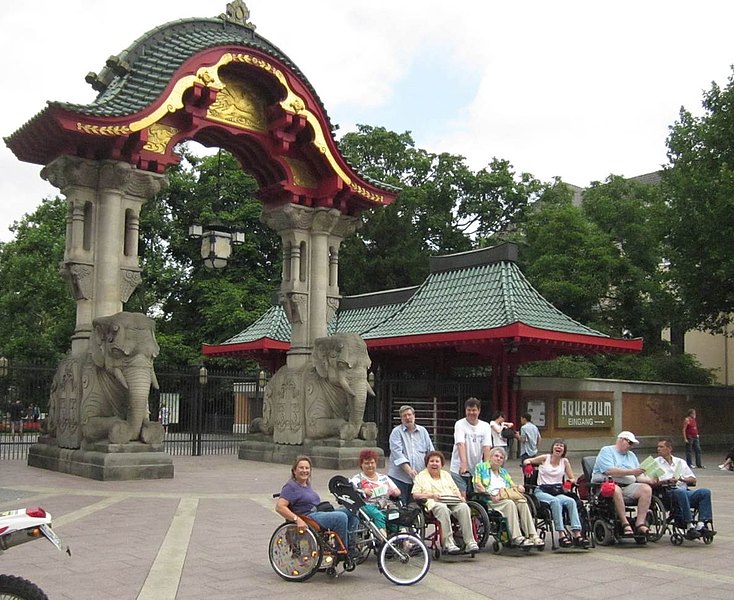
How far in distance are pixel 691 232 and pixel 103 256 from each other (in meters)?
20.3

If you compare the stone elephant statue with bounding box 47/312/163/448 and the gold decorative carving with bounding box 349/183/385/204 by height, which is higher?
the gold decorative carving with bounding box 349/183/385/204

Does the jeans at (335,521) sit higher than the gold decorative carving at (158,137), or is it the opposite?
the gold decorative carving at (158,137)

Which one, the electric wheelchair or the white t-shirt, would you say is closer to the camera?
the electric wheelchair

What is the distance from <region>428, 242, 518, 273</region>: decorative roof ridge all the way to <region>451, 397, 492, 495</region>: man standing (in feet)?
46.9

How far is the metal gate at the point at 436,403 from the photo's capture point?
73.6ft

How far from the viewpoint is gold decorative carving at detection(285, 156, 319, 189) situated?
741 inches

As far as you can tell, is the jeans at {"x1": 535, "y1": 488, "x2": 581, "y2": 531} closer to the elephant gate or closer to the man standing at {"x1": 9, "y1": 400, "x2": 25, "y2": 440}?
the elephant gate

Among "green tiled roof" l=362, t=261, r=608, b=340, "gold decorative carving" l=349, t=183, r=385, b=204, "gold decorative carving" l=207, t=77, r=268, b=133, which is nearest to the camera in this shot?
"gold decorative carving" l=207, t=77, r=268, b=133

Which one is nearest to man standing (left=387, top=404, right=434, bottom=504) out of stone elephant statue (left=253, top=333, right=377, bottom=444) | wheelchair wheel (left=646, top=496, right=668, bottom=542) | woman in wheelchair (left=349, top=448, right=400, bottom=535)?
woman in wheelchair (left=349, top=448, right=400, bottom=535)

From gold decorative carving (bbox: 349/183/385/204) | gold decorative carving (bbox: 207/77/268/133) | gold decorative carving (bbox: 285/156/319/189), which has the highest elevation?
gold decorative carving (bbox: 207/77/268/133)

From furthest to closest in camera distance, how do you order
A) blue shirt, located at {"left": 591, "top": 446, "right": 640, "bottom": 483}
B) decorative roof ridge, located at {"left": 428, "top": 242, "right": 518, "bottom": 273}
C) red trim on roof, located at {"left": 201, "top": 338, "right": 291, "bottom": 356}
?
1. red trim on roof, located at {"left": 201, "top": 338, "right": 291, "bottom": 356}
2. decorative roof ridge, located at {"left": 428, "top": 242, "right": 518, "bottom": 273}
3. blue shirt, located at {"left": 591, "top": 446, "right": 640, "bottom": 483}

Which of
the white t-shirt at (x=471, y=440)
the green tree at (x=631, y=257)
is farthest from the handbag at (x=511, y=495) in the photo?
the green tree at (x=631, y=257)

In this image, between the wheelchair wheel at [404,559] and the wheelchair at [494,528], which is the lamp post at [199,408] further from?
the wheelchair wheel at [404,559]

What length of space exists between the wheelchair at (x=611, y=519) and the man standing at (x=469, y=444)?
141 centimetres
